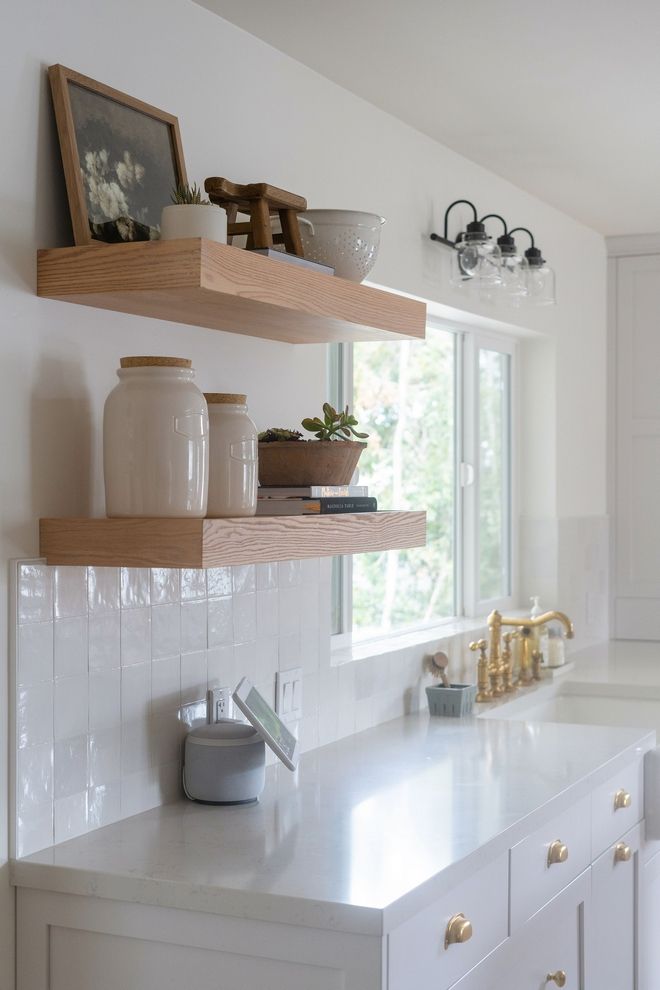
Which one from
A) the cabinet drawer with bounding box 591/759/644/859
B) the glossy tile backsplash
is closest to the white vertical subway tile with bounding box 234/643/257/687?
the glossy tile backsplash

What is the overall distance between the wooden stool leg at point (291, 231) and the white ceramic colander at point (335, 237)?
7 centimetres

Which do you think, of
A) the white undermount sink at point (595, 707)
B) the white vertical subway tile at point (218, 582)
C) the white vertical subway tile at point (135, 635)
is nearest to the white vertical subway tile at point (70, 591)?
the white vertical subway tile at point (135, 635)

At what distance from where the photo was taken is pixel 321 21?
92.5 inches

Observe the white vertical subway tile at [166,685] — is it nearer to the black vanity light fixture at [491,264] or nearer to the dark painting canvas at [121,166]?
the dark painting canvas at [121,166]

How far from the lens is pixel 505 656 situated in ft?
11.2

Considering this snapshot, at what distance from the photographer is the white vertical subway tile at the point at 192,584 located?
85.0 inches

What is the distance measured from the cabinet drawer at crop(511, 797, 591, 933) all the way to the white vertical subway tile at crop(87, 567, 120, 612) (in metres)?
0.81

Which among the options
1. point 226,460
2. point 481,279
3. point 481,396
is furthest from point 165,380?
point 481,396

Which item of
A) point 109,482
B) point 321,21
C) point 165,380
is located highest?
point 321,21

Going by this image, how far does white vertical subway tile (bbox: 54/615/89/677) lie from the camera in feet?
6.13

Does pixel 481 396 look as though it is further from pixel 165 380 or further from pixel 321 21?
pixel 165 380

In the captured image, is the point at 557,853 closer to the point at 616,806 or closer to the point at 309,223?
the point at 616,806

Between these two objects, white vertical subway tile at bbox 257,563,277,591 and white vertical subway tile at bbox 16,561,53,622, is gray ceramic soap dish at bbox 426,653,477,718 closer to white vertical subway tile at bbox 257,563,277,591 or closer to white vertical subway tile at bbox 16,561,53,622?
white vertical subway tile at bbox 257,563,277,591

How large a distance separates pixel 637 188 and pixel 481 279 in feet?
2.88
